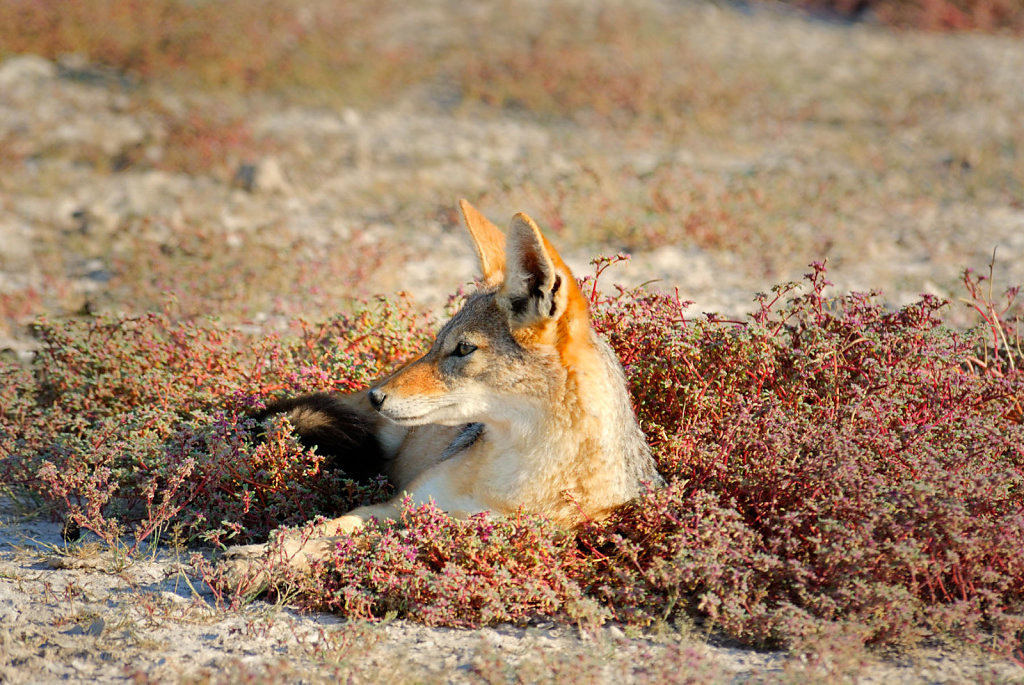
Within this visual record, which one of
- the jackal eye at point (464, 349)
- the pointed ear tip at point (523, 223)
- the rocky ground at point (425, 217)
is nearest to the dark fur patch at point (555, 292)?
the pointed ear tip at point (523, 223)

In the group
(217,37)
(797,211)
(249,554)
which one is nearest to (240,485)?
(249,554)

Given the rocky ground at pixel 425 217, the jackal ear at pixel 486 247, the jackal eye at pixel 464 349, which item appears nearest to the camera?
the rocky ground at pixel 425 217

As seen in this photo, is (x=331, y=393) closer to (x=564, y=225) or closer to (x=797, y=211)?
(x=564, y=225)

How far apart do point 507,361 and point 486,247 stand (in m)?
0.67

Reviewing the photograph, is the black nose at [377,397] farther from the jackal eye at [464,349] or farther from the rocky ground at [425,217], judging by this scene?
the rocky ground at [425,217]

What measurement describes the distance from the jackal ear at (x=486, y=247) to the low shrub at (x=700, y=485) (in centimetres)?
76

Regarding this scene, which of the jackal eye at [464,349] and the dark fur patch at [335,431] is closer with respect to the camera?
the jackal eye at [464,349]

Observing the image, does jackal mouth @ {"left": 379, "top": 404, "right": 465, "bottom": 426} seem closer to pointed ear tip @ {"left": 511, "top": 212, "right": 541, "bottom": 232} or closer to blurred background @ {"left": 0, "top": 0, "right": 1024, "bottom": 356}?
pointed ear tip @ {"left": 511, "top": 212, "right": 541, "bottom": 232}

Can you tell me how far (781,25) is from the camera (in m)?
16.0

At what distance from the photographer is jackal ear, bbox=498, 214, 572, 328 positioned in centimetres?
379

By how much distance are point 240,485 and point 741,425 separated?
240 cm

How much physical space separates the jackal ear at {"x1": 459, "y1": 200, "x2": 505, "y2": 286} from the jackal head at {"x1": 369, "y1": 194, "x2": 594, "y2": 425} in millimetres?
239

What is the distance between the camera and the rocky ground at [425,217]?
3521mm

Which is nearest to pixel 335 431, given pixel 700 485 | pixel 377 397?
pixel 377 397
